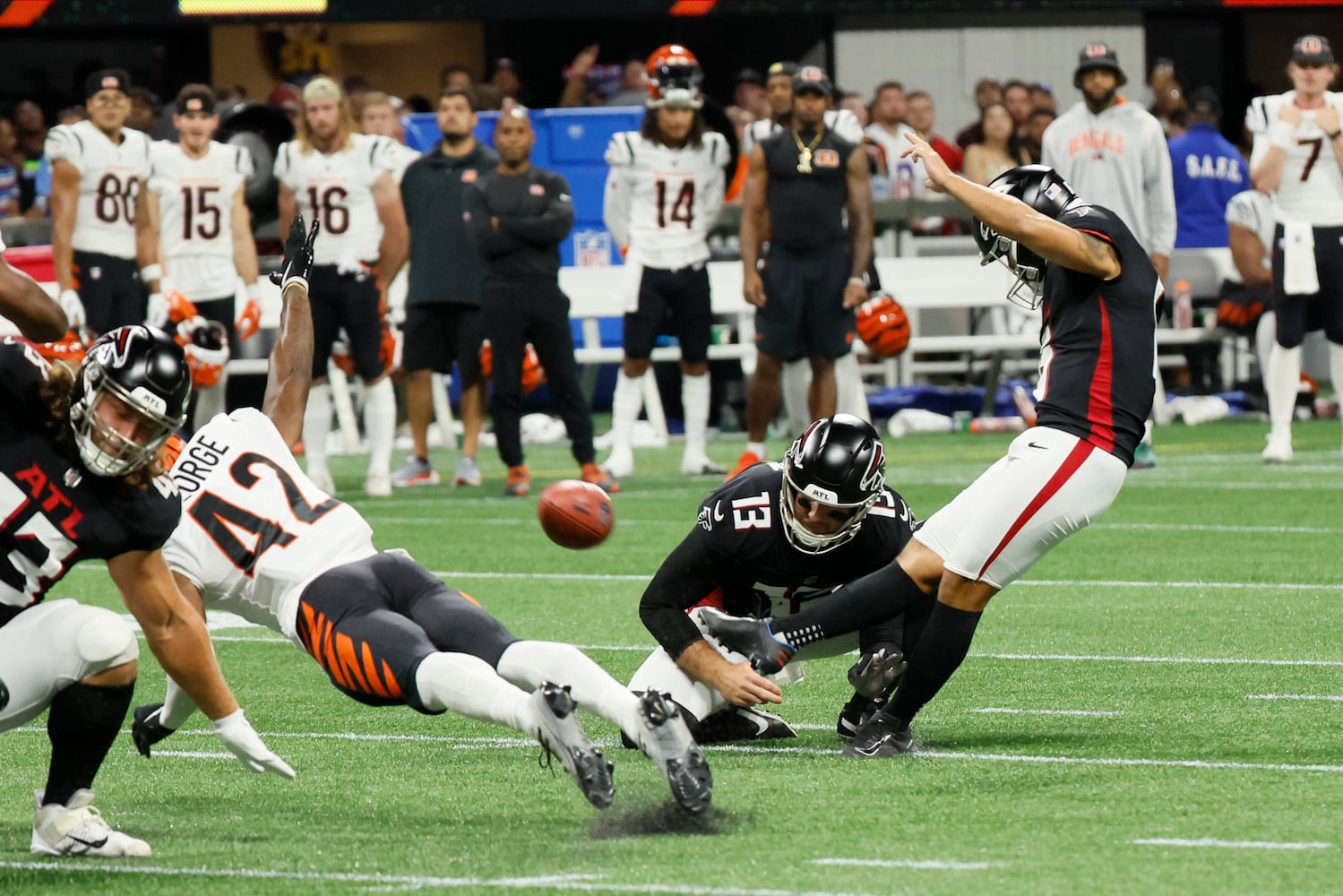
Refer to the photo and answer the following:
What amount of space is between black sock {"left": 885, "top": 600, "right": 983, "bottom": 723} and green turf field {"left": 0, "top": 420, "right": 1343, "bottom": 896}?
15 centimetres

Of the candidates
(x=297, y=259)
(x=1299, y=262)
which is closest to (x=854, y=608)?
(x=297, y=259)

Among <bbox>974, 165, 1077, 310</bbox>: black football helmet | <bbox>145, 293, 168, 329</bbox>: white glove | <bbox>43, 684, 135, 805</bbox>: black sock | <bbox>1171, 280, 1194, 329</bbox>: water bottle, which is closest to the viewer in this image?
<bbox>43, 684, 135, 805</bbox>: black sock

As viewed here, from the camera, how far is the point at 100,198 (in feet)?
39.0

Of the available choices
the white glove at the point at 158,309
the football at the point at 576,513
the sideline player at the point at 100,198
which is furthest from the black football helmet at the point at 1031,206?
the sideline player at the point at 100,198

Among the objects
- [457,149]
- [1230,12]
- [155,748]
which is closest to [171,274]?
[457,149]

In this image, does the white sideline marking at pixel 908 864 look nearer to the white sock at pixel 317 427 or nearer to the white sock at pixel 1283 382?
the white sock at pixel 317 427

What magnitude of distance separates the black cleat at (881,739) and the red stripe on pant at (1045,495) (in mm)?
416

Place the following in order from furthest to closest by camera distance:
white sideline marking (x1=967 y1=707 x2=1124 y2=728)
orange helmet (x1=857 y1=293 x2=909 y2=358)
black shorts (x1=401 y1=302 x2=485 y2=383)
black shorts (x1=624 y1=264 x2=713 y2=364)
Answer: orange helmet (x1=857 y1=293 x2=909 y2=358) < black shorts (x1=401 y1=302 x2=485 y2=383) < black shorts (x1=624 y1=264 x2=713 y2=364) < white sideline marking (x1=967 y1=707 x2=1124 y2=728)

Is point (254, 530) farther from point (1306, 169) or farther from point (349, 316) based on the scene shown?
point (1306, 169)

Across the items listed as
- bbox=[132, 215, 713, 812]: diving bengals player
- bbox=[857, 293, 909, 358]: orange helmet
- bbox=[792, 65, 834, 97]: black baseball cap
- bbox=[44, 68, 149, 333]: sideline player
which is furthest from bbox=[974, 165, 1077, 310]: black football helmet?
bbox=[857, 293, 909, 358]: orange helmet

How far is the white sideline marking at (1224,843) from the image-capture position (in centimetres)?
424

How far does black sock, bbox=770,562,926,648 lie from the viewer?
17.9 ft

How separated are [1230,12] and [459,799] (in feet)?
59.9

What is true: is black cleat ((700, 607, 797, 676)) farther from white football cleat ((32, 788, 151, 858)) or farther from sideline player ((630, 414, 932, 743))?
white football cleat ((32, 788, 151, 858))
